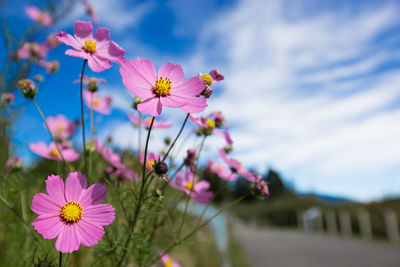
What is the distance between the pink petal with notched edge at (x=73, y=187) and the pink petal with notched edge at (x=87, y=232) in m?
0.05

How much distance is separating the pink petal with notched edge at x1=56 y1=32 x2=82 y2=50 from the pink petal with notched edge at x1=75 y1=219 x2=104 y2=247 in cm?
35

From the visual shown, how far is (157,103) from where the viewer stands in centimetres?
57

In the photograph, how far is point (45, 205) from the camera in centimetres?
51

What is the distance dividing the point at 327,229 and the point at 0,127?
15396 millimetres

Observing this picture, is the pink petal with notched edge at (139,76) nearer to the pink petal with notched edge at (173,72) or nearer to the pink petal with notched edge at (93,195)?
the pink petal with notched edge at (173,72)

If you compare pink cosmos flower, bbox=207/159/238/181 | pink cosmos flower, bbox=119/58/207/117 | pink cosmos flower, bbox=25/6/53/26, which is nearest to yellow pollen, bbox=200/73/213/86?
pink cosmos flower, bbox=119/58/207/117

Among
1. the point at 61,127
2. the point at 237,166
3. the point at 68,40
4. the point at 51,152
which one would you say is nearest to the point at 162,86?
the point at 68,40

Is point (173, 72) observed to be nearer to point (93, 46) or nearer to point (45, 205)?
point (93, 46)

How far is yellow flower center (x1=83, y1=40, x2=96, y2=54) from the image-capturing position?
24.5 inches

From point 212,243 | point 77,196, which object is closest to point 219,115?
point 77,196

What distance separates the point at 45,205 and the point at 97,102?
659mm

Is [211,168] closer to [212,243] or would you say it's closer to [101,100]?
[101,100]

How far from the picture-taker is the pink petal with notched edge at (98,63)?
56cm

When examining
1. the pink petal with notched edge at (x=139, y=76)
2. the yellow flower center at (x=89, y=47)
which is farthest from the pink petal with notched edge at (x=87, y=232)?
the yellow flower center at (x=89, y=47)
